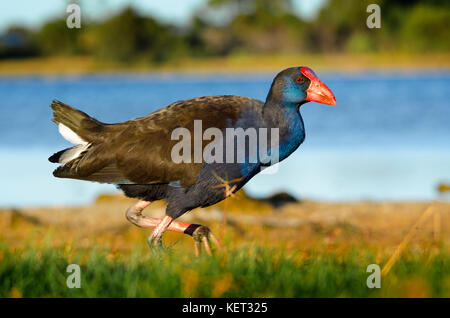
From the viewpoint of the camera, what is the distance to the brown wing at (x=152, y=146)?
412 cm

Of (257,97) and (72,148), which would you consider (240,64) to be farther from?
(72,148)

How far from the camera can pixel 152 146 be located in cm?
424

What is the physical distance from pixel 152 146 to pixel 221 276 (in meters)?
1.23

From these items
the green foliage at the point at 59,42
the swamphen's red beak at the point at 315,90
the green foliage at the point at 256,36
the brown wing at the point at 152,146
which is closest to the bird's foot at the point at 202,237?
the brown wing at the point at 152,146

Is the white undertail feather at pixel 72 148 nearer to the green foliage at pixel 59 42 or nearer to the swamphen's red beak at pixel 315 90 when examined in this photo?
the swamphen's red beak at pixel 315 90

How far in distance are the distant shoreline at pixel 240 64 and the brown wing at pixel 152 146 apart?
32598mm

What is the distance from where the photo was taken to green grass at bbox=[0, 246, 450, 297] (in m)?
3.30

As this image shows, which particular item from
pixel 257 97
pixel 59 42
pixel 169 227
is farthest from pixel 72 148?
pixel 59 42

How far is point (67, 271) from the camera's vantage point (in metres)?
3.66

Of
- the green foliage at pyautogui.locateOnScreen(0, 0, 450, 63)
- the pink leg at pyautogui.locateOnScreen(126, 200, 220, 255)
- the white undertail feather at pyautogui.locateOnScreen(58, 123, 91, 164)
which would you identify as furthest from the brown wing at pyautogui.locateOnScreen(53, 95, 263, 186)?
the green foliage at pyautogui.locateOnScreen(0, 0, 450, 63)

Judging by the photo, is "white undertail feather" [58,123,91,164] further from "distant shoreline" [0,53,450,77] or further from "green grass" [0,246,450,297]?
"distant shoreline" [0,53,450,77]

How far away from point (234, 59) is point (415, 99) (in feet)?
55.6

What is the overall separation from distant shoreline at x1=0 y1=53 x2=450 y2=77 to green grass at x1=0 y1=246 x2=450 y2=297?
109 ft
